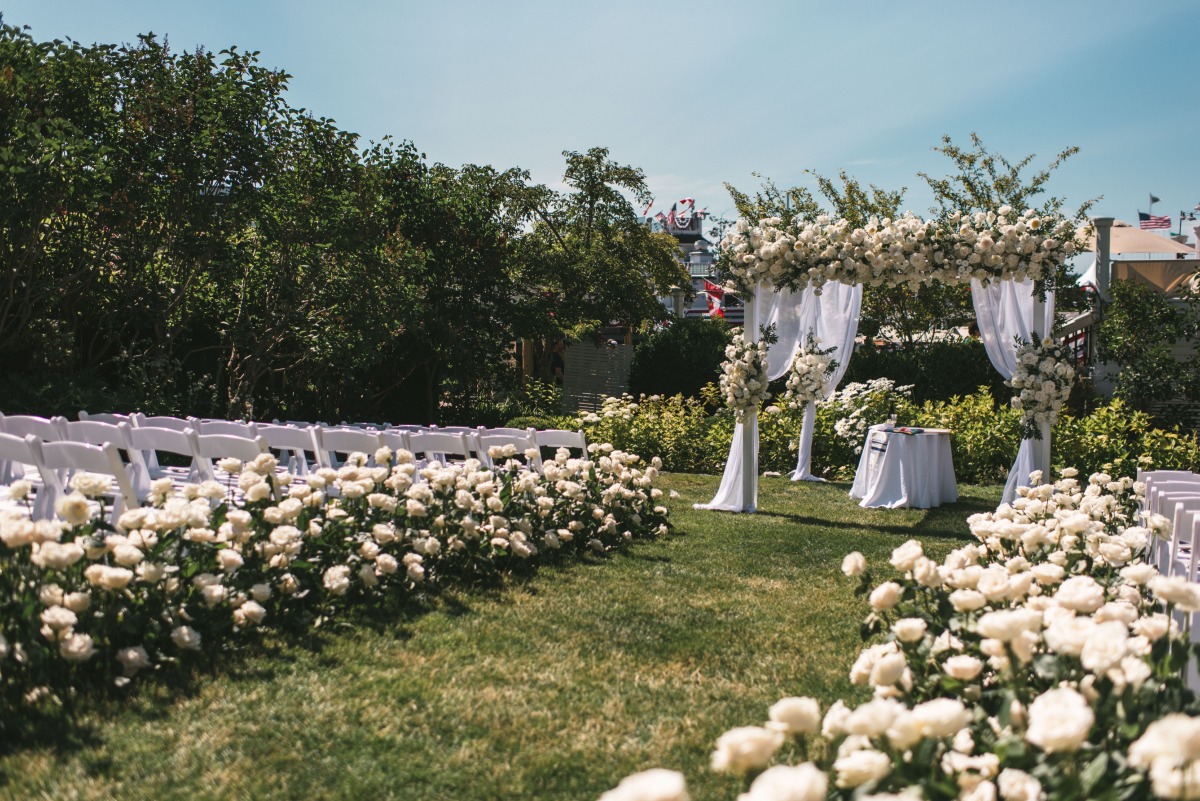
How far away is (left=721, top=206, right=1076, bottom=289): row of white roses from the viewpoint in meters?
→ 8.33

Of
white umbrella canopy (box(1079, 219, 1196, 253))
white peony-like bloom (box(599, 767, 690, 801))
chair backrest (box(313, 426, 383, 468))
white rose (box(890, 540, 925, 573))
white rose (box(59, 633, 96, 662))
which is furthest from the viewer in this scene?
white umbrella canopy (box(1079, 219, 1196, 253))

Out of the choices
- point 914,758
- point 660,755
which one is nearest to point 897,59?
point 660,755

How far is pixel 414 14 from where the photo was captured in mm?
7004

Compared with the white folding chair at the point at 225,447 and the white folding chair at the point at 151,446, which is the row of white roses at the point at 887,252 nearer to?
the white folding chair at the point at 225,447

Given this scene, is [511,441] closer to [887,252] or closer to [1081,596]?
[887,252]

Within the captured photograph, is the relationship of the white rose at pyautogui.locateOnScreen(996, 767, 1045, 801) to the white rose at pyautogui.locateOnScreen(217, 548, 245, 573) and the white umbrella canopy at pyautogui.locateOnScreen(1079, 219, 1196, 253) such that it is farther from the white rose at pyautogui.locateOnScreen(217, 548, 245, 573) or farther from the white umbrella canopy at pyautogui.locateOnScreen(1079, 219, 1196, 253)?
the white umbrella canopy at pyautogui.locateOnScreen(1079, 219, 1196, 253)

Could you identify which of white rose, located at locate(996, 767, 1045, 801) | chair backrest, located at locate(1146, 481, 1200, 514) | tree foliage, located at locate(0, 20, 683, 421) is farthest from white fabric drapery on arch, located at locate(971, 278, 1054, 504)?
white rose, located at locate(996, 767, 1045, 801)

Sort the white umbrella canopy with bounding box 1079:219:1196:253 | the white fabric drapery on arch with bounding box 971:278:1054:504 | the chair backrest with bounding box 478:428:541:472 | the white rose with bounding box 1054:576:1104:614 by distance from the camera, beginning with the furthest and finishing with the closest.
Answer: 1. the white umbrella canopy with bounding box 1079:219:1196:253
2. the white fabric drapery on arch with bounding box 971:278:1054:504
3. the chair backrest with bounding box 478:428:541:472
4. the white rose with bounding box 1054:576:1104:614

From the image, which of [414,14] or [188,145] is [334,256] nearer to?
[188,145]

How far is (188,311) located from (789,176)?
13.3m

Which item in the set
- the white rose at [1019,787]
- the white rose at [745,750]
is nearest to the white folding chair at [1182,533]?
the white rose at [1019,787]

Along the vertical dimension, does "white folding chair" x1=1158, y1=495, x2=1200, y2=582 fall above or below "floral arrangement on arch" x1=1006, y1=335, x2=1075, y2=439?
below

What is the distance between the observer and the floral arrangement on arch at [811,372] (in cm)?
1052

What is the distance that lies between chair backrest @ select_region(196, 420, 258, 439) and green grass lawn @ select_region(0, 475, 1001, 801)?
2124mm
